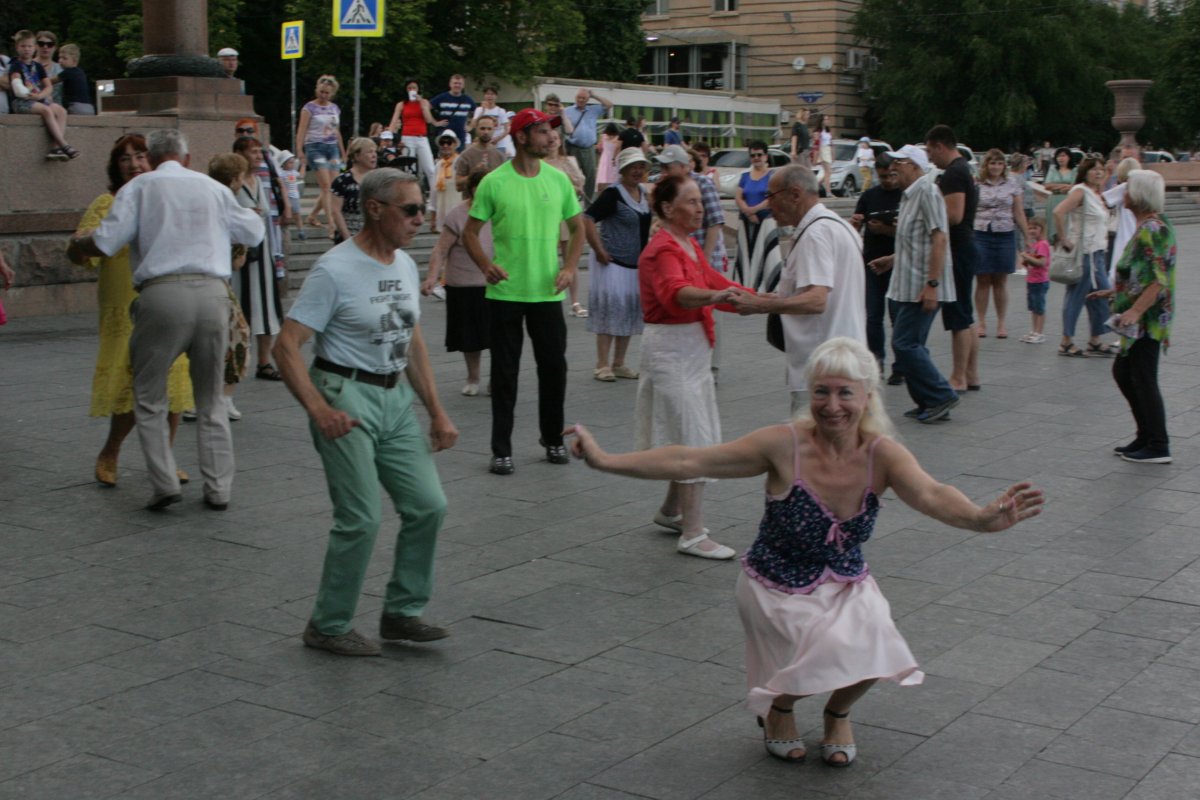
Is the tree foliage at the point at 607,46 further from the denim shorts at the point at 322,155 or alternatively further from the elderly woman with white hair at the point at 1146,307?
the elderly woman with white hair at the point at 1146,307

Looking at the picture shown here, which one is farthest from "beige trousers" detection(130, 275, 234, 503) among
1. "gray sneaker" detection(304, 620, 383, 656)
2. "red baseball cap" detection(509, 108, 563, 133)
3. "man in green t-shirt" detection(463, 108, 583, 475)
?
"gray sneaker" detection(304, 620, 383, 656)

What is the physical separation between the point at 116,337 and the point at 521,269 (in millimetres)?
2158

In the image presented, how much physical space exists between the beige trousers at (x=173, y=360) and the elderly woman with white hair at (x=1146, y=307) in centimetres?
495

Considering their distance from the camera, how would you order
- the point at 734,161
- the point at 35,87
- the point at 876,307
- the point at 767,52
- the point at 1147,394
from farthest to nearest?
the point at 767,52 → the point at 734,161 → the point at 35,87 → the point at 876,307 → the point at 1147,394

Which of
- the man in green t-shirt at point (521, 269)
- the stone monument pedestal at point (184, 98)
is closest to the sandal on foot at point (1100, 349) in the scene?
the man in green t-shirt at point (521, 269)

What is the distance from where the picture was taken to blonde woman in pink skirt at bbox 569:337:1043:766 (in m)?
4.17

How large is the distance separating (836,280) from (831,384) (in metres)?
2.61

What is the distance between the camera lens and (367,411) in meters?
5.21

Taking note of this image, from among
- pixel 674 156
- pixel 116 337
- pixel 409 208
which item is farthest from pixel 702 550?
pixel 116 337

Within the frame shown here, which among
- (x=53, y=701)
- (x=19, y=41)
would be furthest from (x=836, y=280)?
(x=19, y=41)

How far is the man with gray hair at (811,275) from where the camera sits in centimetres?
667

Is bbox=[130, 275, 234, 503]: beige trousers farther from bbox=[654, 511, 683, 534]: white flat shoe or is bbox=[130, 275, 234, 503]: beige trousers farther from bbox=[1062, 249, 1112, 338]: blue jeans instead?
bbox=[1062, 249, 1112, 338]: blue jeans

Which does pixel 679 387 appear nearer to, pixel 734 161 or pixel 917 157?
pixel 917 157

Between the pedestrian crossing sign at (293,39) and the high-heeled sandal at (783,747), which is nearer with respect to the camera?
the high-heeled sandal at (783,747)
